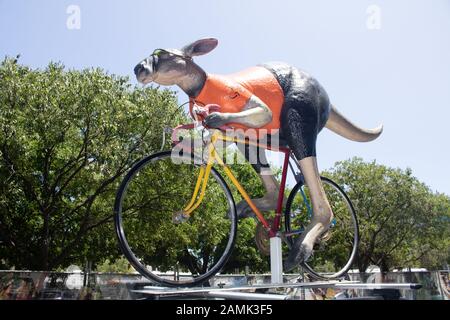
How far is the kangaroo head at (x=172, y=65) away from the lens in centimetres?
377

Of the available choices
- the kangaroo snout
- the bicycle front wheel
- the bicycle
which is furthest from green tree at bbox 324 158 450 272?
the kangaroo snout

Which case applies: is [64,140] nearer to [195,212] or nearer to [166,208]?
[166,208]

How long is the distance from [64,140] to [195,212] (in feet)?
21.2

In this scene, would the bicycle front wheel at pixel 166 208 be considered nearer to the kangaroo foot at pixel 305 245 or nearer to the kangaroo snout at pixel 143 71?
the kangaroo foot at pixel 305 245

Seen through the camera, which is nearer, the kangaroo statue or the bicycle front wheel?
the kangaroo statue

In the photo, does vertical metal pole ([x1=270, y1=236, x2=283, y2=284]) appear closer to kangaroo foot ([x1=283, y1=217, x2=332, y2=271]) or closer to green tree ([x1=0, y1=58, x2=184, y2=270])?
kangaroo foot ([x1=283, y1=217, x2=332, y2=271])

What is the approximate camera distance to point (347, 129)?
5188 millimetres

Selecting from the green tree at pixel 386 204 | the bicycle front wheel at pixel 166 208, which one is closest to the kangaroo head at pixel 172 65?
the bicycle front wheel at pixel 166 208

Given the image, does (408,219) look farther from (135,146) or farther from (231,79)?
(231,79)

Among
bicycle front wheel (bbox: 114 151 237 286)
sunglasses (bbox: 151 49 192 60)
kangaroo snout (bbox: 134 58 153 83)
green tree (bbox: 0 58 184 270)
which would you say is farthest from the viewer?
green tree (bbox: 0 58 184 270)

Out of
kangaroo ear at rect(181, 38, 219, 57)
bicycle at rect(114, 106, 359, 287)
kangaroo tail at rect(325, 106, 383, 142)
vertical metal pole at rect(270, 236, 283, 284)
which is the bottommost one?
vertical metal pole at rect(270, 236, 283, 284)

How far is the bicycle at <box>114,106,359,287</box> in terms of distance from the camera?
3621mm

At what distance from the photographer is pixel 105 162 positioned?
15477 mm

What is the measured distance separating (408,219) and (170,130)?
27.0 metres
